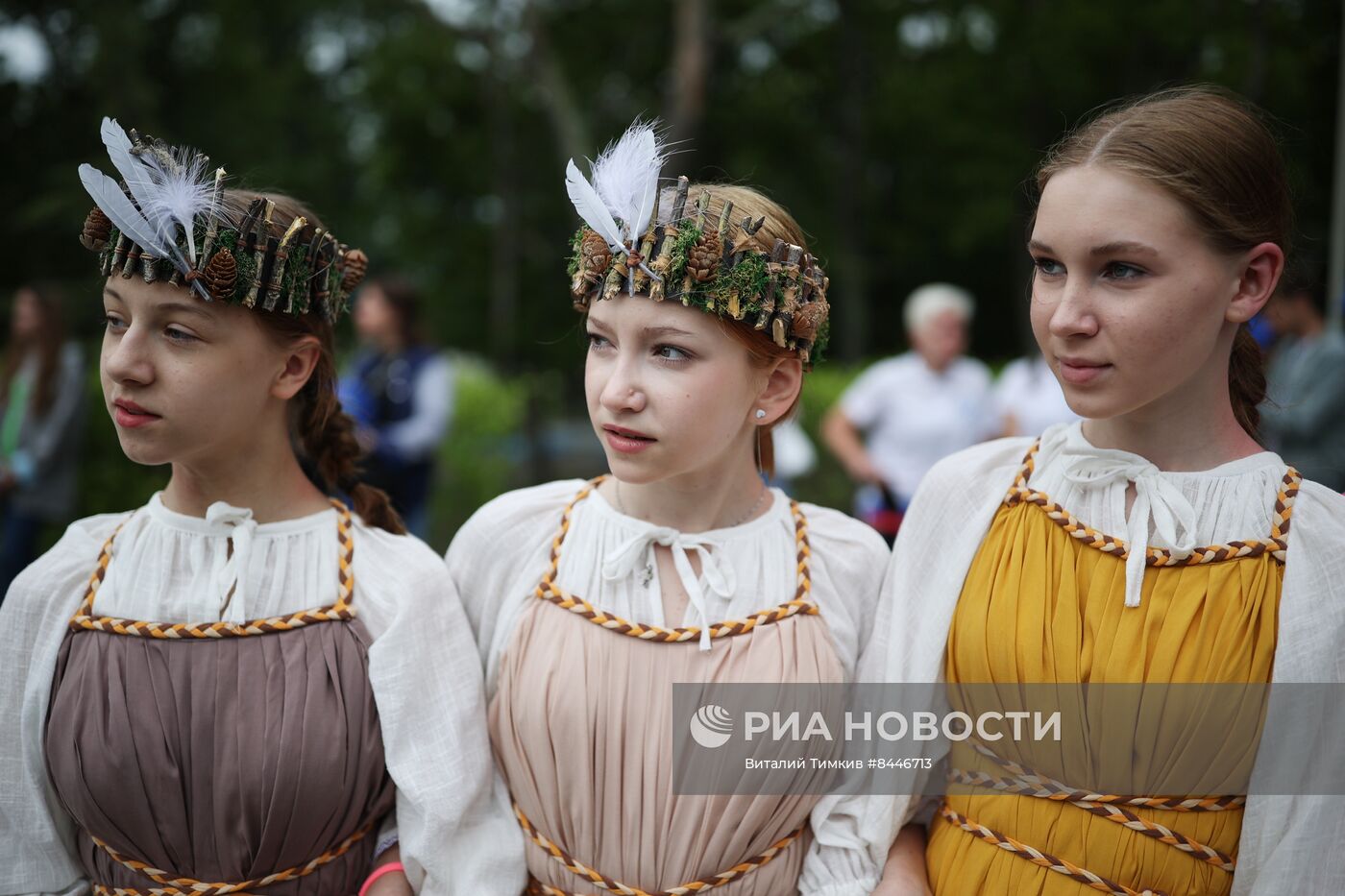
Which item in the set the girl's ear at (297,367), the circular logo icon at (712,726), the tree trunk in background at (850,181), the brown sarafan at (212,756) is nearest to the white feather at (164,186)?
the girl's ear at (297,367)

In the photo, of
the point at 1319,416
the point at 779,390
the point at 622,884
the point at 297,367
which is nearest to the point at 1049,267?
the point at 779,390

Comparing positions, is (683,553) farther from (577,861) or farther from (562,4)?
(562,4)

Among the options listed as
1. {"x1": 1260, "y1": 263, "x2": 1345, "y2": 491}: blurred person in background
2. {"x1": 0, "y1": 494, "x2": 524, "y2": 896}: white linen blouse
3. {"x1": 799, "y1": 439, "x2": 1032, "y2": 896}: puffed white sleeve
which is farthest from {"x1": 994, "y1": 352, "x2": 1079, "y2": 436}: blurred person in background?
{"x1": 0, "y1": 494, "x2": 524, "y2": 896}: white linen blouse

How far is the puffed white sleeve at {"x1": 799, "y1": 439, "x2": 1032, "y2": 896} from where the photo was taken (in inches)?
86.2

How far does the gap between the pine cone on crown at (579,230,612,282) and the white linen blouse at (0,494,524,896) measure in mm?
695

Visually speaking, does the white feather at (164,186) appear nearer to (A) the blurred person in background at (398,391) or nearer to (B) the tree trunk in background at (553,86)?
(A) the blurred person in background at (398,391)

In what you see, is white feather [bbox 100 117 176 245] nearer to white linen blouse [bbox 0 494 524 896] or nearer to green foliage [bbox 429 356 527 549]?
white linen blouse [bbox 0 494 524 896]

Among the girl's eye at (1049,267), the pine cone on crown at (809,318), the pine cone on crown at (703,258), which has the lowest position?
the pine cone on crown at (809,318)

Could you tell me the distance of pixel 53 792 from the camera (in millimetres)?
2188

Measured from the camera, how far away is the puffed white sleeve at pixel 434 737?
2152 millimetres

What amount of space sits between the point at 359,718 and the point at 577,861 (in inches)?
19.8

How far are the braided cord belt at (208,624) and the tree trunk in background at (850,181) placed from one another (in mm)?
18010

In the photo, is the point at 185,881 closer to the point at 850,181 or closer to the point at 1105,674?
the point at 1105,674

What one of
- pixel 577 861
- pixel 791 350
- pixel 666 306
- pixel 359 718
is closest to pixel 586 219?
pixel 666 306
